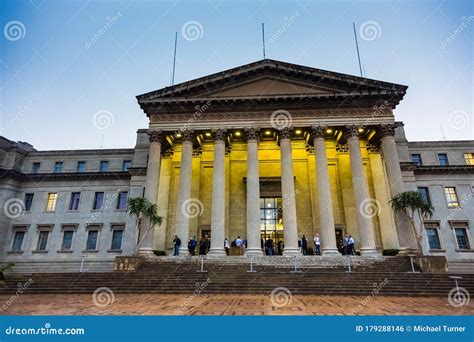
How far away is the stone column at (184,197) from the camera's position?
22.7m

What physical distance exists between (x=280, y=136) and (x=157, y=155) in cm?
1066

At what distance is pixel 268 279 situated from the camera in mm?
16375

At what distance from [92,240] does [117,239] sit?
2.80 m

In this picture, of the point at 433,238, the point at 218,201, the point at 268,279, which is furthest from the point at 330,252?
the point at 433,238

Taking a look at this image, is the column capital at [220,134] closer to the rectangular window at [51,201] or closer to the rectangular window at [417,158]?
the rectangular window at [51,201]

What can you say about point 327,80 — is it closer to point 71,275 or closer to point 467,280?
point 467,280

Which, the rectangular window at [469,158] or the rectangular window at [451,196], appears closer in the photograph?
the rectangular window at [451,196]

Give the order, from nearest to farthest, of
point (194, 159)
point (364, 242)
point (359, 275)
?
point (359, 275) → point (364, 242) → point (194, 159)

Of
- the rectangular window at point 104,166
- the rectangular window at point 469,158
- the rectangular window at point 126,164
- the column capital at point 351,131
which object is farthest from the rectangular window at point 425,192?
the rectangular window at point 104,166

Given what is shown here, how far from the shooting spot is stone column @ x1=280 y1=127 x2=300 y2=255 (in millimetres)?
21486

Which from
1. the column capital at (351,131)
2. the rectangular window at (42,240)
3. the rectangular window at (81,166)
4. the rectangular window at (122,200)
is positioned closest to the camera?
the column capital at (351,131)

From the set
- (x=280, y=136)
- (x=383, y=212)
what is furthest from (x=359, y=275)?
(x=280, y=136)

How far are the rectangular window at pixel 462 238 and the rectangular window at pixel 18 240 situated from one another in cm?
4540

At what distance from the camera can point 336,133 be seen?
27031mm
